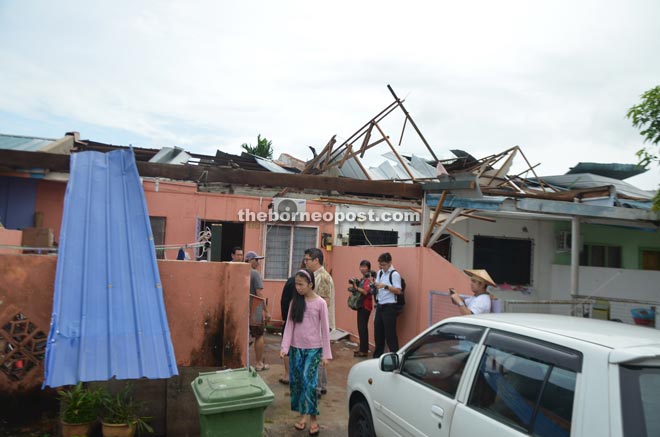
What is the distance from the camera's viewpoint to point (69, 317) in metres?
4.19

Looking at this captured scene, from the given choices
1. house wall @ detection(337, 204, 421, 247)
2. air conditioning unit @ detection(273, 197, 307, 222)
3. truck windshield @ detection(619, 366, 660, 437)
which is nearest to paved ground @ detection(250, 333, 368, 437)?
air conditioning unit @ detection(273, 197, 307, 222)

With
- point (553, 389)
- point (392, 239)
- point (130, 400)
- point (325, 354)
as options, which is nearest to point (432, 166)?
point (392, 239)

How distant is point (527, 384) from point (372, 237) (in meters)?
9.76

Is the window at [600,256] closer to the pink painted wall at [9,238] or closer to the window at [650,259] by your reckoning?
the window at [650,259]

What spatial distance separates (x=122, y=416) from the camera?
4.50m

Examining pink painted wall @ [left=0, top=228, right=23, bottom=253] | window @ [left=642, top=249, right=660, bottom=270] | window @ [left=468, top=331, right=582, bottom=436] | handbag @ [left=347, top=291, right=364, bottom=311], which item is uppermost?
window @ [left=642, top=249, right=660, bottom=270]

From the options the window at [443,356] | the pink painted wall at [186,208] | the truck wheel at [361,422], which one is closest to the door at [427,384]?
the window at [443,356]

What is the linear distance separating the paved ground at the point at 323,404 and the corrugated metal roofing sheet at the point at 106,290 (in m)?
1.70

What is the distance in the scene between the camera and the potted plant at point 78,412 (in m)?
4.38

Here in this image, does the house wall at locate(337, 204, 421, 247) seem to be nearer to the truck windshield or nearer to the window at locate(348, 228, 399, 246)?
A: the window at locate(348, 228, 399, 246)

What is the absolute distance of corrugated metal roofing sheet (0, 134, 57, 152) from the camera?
33.6 feet

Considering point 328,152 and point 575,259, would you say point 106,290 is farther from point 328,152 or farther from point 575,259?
point 328,152

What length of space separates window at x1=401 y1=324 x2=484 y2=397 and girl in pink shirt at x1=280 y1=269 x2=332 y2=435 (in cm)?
135

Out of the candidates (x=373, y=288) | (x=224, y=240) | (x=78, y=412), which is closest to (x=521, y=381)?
(x=78, y=412)
